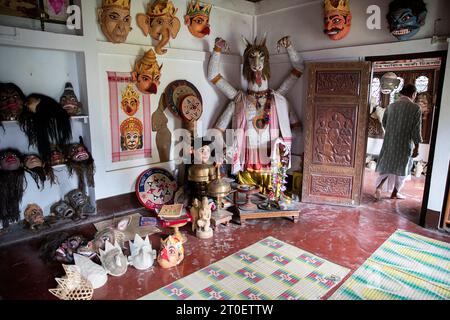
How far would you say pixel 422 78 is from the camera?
6480 millimetres

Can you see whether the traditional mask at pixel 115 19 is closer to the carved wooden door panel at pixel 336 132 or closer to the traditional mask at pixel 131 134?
the traditional mask at pixel 131 134

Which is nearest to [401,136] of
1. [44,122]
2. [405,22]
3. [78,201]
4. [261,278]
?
[405,22]

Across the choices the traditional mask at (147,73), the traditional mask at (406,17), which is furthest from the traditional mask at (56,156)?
the traditional mask at (406,17)

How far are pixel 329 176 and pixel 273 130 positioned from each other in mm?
957

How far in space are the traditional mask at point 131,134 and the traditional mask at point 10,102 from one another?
1.07 m

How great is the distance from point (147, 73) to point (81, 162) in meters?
1.24

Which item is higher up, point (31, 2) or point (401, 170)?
point (31, 2)

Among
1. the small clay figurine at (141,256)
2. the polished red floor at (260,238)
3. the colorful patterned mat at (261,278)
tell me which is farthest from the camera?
the small clay figurine at (141,256)

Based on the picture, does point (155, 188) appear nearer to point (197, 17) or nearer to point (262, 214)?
point (262, 214)

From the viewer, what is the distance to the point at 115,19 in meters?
3.41

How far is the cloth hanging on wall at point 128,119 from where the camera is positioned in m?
3.77

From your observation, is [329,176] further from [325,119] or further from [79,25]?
[79,25]

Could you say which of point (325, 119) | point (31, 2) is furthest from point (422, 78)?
point (31, 2)

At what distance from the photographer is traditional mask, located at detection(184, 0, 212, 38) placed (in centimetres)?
414
